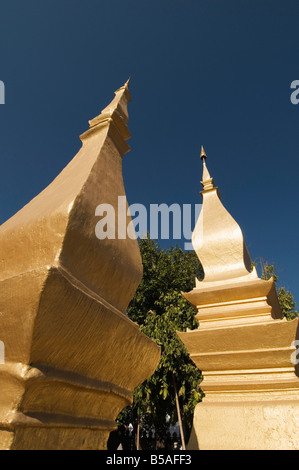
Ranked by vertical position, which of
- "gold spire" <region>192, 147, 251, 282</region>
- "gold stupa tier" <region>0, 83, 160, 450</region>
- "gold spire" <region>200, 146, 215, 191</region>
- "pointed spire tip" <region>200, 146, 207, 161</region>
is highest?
"pointed spire tip" <region>200, 146, 207, 161</region>

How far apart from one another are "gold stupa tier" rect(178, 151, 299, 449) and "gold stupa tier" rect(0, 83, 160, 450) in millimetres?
1174

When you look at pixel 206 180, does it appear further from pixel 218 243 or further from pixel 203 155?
pixel 218 243

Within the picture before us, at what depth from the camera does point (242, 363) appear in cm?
232

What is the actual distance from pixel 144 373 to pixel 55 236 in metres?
0.67

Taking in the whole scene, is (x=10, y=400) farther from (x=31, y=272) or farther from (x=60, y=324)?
(x=31, y=272)

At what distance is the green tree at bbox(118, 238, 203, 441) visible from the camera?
26.5 feet

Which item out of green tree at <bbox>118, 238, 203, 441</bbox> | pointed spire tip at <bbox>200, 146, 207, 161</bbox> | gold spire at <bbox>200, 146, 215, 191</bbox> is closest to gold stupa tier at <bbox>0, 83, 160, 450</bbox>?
gold spire at <bbox>200, 146, 215, 191</bbox>

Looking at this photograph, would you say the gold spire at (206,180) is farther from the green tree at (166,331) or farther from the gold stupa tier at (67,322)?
the green tree at (166,331)

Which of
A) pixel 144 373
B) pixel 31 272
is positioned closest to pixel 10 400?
pixel 31 272

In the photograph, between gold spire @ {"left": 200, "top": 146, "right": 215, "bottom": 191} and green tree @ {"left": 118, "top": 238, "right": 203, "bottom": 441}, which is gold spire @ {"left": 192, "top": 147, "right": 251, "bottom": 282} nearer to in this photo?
gold spire @ {"left": 200, "top": 146, "right": 215, "bottom": 191}

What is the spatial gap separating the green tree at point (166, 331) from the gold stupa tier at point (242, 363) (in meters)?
3.94

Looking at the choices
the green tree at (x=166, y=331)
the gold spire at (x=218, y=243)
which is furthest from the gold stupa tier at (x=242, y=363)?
the green tree at (x=166, y=331)

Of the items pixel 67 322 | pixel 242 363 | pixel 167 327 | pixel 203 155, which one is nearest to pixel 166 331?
pixel 167 327

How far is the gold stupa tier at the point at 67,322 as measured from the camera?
0.84 meters
